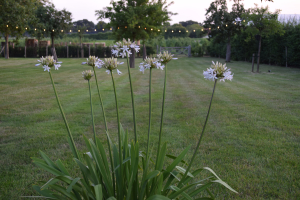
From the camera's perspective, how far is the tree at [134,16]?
15430 mm

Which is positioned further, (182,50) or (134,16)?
(182,50)

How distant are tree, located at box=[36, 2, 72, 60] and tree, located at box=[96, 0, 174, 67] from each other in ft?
12.1

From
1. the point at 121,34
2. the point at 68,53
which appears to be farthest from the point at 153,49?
the point at 121,34

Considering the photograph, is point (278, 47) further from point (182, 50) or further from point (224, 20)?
point (182, 50)

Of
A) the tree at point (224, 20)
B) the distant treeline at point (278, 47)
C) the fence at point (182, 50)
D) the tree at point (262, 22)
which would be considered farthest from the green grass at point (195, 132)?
the fence at point (182, 50)

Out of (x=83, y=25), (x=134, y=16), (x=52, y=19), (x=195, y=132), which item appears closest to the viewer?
(x=195, y=132)

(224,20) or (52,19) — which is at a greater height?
(224,20)

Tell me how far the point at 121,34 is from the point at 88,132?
13027mm

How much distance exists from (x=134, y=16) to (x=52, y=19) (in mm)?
7256

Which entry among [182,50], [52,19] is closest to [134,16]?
[52,19]

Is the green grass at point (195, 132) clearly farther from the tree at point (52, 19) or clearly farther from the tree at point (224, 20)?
the tree at point (224, 20)

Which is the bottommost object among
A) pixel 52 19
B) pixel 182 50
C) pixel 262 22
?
pixel 182 50

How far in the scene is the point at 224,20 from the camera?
2286 cm

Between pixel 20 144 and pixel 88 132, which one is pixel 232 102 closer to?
pixel 88 132
